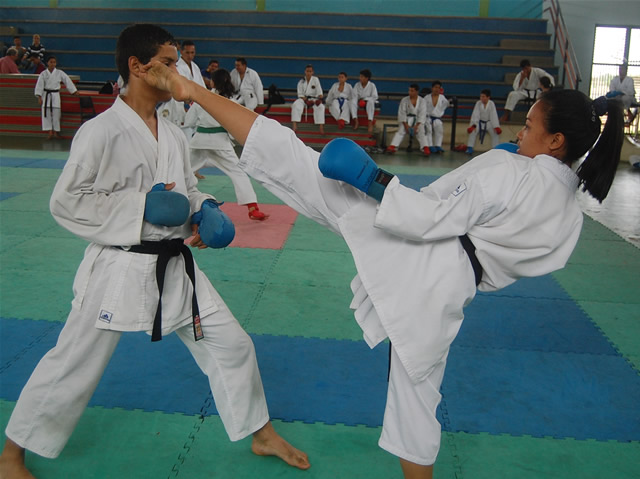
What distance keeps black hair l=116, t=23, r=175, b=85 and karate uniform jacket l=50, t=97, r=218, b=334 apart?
0.51 ft

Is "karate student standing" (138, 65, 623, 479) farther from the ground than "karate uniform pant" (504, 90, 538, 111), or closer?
closer

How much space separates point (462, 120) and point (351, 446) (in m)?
12.0

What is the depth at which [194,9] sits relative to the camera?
16500 millimetres

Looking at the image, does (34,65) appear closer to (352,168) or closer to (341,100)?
(341,100)

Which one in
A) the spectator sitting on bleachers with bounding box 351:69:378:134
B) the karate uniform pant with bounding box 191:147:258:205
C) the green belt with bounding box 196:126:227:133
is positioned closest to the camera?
the karate uniform pant with bounding box 191:147:258:205

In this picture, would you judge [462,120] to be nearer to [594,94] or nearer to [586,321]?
[594,94]

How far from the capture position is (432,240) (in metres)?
1.61

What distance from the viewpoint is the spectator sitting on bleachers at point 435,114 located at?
11.7 metres

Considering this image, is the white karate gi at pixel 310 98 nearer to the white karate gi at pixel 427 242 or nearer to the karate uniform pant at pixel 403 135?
the karate uniform pant at pixel 403 135

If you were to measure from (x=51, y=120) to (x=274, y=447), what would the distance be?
1127cm

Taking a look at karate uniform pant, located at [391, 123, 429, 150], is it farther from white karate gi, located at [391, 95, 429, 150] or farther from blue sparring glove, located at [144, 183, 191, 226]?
blue sparring glove, located at [144, 183, 191, 226]

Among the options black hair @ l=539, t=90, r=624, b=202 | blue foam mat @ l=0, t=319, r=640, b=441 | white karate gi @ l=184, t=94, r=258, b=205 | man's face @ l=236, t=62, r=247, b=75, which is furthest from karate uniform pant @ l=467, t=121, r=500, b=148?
black hair @ l=539, t=90, r=624, b=202

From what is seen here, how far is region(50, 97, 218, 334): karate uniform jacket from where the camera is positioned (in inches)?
73.3

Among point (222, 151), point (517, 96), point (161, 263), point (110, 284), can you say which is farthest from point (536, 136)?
point (517, 96)
